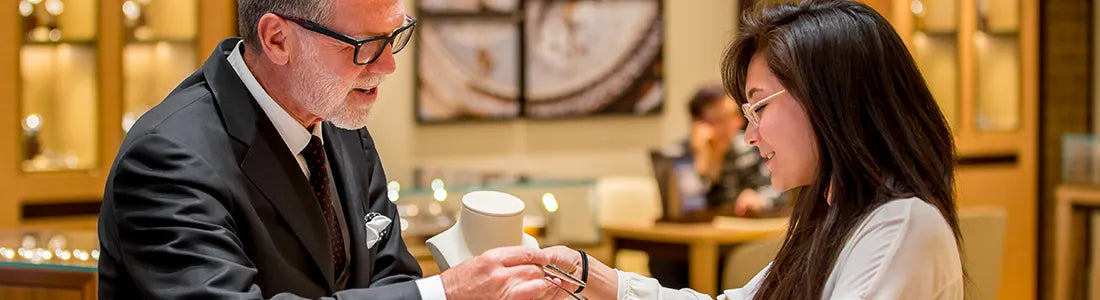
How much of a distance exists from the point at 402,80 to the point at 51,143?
96.1 inches

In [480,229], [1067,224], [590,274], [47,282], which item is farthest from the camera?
[1067,224]

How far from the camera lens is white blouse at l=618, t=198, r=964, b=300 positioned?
196 cm

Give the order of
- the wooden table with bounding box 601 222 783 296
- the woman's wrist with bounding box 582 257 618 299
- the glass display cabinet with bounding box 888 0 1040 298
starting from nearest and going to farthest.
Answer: the woman's wrist with bounding box 582 257 618 299
the wooden table with bounding box 601 222 783 296
the glass display cabinet with bounding box 888 0 1040 298

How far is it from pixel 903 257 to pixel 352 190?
944 millimetres

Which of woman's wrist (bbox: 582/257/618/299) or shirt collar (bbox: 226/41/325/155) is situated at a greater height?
shirt collar (bbox: 226/41/325/155)

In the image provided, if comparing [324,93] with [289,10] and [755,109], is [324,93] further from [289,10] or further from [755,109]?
[755,109]

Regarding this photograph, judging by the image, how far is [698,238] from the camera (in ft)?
19.2

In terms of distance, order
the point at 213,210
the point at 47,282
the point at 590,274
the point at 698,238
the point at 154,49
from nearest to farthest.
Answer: the point at 213,210
the point at 590,274
the point at 47,282
the point at 154,49
the point at 698,238

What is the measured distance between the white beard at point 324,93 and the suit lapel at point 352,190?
19 centimetres

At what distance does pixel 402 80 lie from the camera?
7590 millimetres

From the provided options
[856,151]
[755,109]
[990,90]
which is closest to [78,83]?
[755,109]

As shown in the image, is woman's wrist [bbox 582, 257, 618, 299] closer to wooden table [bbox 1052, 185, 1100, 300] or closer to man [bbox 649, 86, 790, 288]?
man [bbox 649, 86, 790, 288]

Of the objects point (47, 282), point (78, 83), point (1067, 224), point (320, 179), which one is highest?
point (78, 83)

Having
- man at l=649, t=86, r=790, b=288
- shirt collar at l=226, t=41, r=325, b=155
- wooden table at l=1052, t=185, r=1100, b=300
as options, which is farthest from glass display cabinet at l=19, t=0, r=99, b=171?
wooden table at l=1052, t=185, r=1100, b=300
